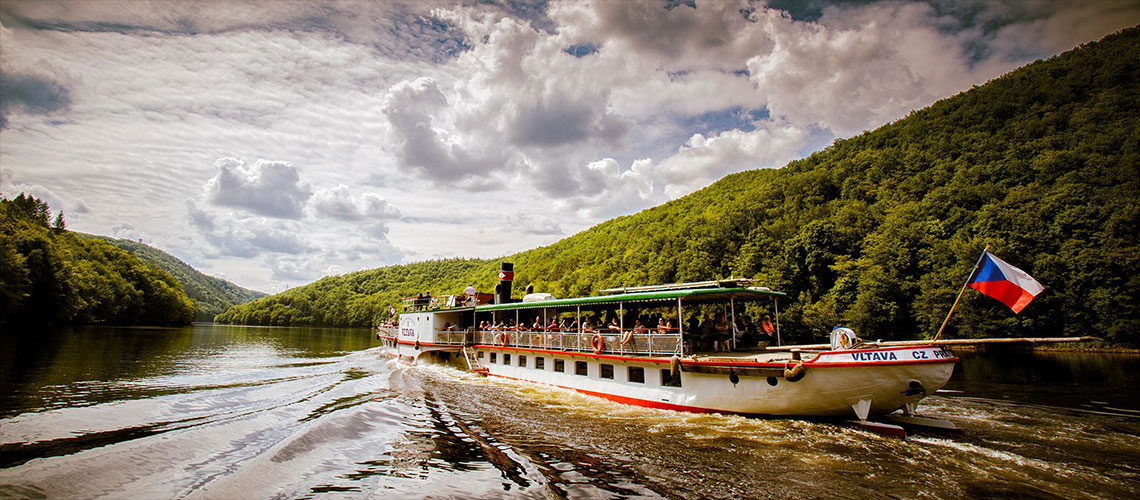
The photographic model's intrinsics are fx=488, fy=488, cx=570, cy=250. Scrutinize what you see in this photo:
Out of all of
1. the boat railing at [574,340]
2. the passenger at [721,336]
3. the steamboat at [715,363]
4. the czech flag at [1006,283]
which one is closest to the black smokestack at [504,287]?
the steamboat at [715,363]

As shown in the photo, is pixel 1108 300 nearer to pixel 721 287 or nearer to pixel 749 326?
pixel 749 326

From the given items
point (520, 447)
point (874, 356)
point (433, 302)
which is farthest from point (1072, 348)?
point (433, 302)

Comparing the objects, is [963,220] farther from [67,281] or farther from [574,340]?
[67,281]

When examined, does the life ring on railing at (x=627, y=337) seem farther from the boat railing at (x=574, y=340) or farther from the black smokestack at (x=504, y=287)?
the black smokestack at (x=504, y=287)

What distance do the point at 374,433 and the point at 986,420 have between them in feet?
58.2

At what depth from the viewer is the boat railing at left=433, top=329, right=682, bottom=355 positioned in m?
16.6

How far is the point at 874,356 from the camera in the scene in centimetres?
1225

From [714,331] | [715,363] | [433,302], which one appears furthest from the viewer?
[433,302]

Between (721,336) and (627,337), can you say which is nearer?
(627,337)

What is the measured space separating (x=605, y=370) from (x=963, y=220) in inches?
2085

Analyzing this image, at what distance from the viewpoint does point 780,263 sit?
59.1m

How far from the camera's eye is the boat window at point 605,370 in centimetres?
1927

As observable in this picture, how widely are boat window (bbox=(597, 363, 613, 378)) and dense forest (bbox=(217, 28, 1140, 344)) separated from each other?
35.4 meters

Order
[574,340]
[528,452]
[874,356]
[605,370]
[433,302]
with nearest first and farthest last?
[528,452]
[874,356]
[605,370]
[574,340]
[433,302]
